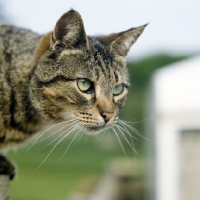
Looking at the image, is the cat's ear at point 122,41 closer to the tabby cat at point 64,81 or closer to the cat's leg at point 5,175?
the tabby cat at point 64,81

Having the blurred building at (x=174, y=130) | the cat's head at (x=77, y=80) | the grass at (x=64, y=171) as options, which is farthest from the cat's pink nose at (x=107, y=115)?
the grass at (x=64, y=171)

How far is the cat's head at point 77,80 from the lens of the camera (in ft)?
4.26

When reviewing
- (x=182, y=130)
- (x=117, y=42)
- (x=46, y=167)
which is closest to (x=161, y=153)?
(x=182, y=130)

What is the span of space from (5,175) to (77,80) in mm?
353

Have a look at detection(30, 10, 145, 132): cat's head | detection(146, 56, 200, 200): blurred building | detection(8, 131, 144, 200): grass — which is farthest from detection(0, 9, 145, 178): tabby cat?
detection(8, 131, 144, 200): grass

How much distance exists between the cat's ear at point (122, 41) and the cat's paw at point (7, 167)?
502 millimetres

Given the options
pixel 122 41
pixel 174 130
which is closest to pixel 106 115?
pixel 122 41

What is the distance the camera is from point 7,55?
1.47 m

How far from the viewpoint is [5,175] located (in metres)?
1.33

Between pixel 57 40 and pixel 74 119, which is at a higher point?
pixel 57 40

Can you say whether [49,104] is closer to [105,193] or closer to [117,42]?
[117,42]

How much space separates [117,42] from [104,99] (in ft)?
0.67

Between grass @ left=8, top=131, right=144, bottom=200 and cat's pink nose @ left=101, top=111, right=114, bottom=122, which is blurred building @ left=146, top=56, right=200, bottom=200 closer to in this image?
cat's pink nose @ left=101, top=111, right=114, bottom=122

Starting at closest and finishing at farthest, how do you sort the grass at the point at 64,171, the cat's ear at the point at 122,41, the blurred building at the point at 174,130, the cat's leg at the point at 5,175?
the cat's leg at the point at 5,175
the cat's ear at the point at 122,41
the blurred building at the point at 174,130
the grass at the point at 64,171
